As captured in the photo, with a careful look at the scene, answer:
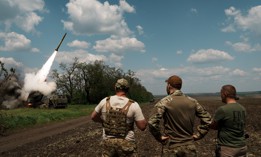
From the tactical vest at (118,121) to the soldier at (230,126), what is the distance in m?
1.74

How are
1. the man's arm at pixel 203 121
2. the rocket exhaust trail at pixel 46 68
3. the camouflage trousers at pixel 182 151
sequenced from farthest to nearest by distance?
1. the rocket exhaust trail at pixel 46 68
2. the man's arm at pixel 203 121
3. the camouflage trousers at pixel 182 151

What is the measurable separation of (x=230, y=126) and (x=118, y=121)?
2215mm

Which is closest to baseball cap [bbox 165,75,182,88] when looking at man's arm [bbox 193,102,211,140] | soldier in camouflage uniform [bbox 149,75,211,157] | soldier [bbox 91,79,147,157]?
soldier in camouflage uniform [bbox 149,75,211,157]

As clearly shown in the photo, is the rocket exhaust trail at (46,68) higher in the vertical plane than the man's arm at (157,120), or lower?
higher

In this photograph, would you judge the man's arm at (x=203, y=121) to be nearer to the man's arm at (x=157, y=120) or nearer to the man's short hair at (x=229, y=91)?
the man's short hair at (x=229, y=91)

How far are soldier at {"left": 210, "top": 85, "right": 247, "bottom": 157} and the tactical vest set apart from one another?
1.74m

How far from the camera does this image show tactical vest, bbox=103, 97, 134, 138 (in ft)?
20.3

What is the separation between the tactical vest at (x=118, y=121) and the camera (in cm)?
620

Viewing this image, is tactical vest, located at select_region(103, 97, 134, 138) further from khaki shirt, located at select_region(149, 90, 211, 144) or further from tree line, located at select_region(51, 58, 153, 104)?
tree line, located at select_region(51, 58, 153, 104)

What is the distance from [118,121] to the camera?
244 inches

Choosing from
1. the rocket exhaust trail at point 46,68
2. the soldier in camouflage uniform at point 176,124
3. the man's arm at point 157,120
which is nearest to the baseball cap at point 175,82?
the soldier in camouflage uniform at point 176,124

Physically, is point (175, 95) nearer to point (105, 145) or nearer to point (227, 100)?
point (227, 100)

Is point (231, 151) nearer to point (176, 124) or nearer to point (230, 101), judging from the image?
point (230, 101)

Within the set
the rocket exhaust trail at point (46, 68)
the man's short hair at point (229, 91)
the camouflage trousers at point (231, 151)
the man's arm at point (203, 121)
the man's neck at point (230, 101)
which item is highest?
the rocket exhaust trail at point (46, 68)
